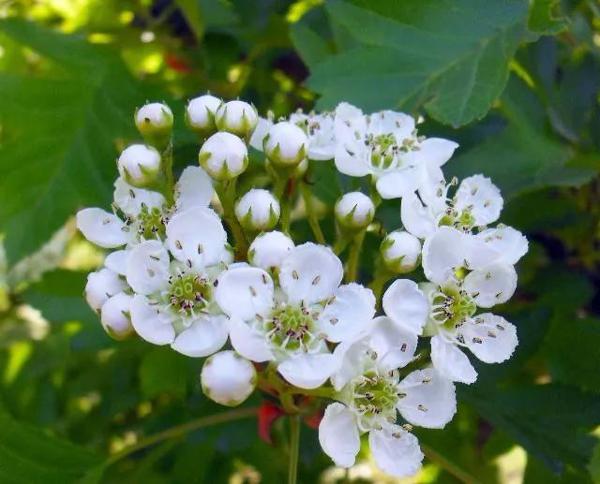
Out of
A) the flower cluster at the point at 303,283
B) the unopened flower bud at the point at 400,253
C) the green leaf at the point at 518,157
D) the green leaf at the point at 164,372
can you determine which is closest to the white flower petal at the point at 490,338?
the flower cluster at the point at 303,283

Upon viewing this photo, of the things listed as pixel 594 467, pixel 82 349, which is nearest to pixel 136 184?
pixel 82 349

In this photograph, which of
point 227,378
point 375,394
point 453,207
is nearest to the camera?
point 227,378

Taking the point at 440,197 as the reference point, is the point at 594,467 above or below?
below

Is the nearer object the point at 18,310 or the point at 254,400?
the point at 254,400

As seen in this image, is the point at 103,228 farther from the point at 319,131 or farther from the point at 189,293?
the point at 319,131

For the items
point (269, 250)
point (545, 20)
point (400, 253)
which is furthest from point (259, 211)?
point (545, 20)

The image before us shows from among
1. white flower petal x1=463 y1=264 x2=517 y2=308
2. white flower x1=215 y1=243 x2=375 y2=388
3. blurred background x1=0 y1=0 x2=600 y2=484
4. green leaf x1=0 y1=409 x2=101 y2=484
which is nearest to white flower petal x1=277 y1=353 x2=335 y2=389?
white flower x1=215 y1=243 x2=375 y2=388

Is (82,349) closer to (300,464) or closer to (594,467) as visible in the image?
(300,464)
